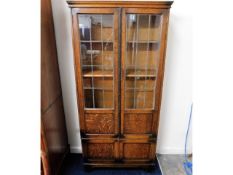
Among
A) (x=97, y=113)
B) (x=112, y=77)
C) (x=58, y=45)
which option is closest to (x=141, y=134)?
(x=97, y=113)

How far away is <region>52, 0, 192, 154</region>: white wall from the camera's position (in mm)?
1669

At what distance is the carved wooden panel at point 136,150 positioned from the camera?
1.75m

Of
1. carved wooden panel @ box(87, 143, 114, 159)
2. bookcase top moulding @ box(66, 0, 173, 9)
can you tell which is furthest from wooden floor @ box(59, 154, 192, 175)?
bookcase top moulding @ box(66, 0, 173, 9)

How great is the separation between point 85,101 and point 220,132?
1230 mm

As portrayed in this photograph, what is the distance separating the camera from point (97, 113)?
1.64m

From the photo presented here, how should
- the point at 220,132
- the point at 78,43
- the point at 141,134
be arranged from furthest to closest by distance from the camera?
the point at 141,134 → the point at 78,43 → the point at 220,132

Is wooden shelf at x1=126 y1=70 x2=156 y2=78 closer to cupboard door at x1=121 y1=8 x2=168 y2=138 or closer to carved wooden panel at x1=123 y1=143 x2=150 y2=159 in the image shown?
cupboard door at x1=121 y1=8 x2=168 y2=138

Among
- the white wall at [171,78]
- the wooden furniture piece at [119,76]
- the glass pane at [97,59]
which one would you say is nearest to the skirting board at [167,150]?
the white wall at [171,78]

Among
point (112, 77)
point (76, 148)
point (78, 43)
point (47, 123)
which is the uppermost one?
point (78, 43)

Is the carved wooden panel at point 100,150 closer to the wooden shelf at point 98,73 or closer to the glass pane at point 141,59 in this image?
the glass pane at point 141,59
